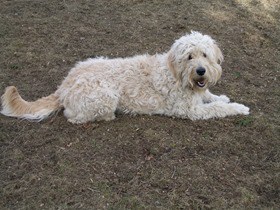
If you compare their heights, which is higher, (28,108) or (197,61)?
(197,61)

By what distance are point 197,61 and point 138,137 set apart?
129 cm

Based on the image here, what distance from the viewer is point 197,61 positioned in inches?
204

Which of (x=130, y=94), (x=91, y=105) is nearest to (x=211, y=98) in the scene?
(x=130, y=94)

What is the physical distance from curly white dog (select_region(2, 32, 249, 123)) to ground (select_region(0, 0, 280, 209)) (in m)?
0.15

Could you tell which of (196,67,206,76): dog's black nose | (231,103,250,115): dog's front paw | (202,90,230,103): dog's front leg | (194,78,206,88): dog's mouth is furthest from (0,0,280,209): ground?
(196,67,206,76): dog's black nose

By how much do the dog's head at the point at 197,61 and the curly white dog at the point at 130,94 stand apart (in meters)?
0.01

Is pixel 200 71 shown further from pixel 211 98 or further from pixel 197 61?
pixel 211 98

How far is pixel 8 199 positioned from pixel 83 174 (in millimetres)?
894

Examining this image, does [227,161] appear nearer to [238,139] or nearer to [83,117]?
[238,139]

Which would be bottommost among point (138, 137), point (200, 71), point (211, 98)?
point (138, 137)

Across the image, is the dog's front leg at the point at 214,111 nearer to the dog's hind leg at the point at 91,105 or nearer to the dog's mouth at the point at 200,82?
the dog's mouth at the point at 200,82

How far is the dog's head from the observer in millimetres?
5176

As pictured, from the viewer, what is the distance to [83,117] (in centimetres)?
551

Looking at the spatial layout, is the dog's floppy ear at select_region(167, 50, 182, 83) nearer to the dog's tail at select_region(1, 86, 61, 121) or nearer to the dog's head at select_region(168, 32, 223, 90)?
the dog's head at select_region(168, 32, 223, 90)
